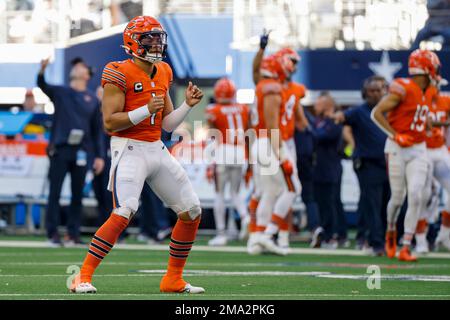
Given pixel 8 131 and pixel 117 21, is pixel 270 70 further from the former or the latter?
pixel 117 21

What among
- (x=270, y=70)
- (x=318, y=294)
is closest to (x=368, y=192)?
(x=270, y=70)

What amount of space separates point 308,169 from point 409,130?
3759 mm

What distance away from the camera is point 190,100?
8.41 m

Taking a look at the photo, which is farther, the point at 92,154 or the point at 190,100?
the point at 92,154

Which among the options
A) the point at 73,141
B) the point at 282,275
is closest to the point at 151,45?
the point at 282,275

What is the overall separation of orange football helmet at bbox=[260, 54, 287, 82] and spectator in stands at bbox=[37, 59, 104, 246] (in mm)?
2420

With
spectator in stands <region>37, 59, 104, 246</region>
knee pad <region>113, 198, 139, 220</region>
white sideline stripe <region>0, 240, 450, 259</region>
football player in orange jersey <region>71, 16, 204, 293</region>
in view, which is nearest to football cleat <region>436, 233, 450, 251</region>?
white sideline stripe <region>0, 240, 450, 259</region>

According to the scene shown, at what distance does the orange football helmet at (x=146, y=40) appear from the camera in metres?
8.49

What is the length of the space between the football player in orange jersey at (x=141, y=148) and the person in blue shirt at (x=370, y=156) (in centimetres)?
573

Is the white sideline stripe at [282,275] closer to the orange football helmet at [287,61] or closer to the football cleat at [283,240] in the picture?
the football cleat at [283,240]

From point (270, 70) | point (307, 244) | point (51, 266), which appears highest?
point (270, 70)

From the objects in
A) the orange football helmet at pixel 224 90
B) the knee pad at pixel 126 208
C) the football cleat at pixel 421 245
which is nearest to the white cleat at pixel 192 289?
the knee pad at pixel 126 208

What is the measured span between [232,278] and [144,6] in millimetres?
15648

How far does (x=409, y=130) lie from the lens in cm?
1298
